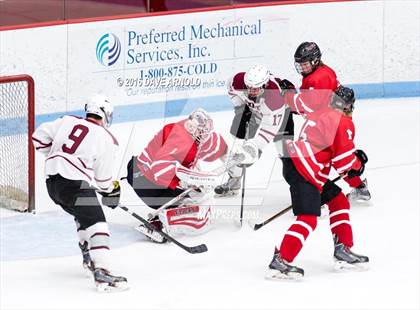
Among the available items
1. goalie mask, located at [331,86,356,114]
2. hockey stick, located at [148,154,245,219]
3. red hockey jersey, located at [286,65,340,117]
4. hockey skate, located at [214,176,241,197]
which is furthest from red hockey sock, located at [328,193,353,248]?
hockey skate, located at [214,176,241,197]

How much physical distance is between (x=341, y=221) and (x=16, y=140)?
6.25 ft

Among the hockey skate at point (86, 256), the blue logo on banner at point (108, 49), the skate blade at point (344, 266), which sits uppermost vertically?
the blue logo on banner at point (108, 49)

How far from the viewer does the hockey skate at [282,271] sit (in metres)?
5.49

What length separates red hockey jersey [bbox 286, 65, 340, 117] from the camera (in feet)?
19.8

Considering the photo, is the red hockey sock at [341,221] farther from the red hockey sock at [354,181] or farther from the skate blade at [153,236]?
the red hockey sock at [354,181]

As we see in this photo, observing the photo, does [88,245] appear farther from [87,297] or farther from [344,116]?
[344,116]

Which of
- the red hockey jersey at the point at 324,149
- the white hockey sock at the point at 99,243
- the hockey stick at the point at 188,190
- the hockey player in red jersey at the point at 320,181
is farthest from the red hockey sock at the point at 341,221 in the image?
the white hockey sock at the point at 99,243

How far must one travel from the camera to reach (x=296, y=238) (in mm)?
5457

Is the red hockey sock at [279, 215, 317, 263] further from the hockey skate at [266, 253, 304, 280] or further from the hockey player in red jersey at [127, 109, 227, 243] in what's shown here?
the hockey player in red jersey at [127, 109, 227, 243]

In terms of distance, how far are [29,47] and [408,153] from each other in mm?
2368

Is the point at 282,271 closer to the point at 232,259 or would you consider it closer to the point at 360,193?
the point at 232,259

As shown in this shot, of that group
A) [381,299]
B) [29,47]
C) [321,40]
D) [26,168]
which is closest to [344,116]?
[381,299]

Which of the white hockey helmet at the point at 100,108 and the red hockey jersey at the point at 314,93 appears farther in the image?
the red hockey jersey at the point at 314,93

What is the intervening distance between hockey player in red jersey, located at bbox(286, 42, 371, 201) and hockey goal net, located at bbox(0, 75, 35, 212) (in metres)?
1.37
